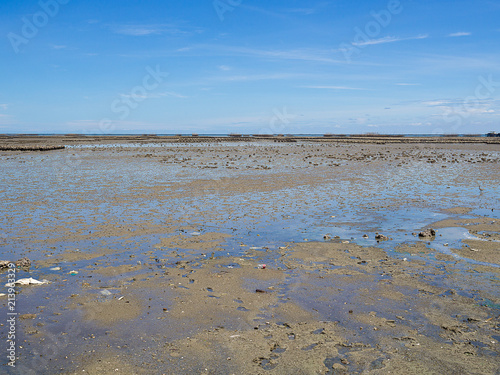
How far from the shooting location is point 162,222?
45.0 feet

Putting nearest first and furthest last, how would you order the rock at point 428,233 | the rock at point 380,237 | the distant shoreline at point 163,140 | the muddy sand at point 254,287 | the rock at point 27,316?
the muddy sand at point 254,287 < the rock at point 27,316 < the rock at point 380,237 < the rock at point 428,233 < the distant shoreline at point 163,140

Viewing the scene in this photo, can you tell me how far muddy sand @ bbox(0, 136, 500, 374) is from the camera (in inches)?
225

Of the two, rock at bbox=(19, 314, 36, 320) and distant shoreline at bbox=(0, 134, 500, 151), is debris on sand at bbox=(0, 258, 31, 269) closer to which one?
rock at bbox=(19, 314, 36, 320)

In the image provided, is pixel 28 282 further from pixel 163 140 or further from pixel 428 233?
pixel 163 140

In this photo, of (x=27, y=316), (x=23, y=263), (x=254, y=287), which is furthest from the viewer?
(x=23, y=263)

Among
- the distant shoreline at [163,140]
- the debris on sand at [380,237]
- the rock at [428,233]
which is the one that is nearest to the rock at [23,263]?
the debris on sand at [380,237]

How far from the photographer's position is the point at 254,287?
826 cm

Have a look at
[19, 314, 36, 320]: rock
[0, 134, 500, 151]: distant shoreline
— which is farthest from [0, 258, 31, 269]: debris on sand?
[0, 134, 500, 151]: distant shoreline

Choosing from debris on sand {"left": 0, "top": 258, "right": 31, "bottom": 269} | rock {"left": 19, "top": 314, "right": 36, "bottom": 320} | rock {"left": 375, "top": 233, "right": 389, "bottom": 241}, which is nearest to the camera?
rock {"left": 19, "top": 314, "right": 36, "bottom": 320}

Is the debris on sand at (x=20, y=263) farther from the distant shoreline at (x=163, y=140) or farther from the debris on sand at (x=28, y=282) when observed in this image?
the distant shoreline at (x=163, y=140)

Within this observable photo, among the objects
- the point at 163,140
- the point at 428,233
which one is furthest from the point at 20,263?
the point at 163,140

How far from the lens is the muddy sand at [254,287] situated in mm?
5703

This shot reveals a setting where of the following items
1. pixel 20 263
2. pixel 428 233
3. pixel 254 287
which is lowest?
pixel 254 287

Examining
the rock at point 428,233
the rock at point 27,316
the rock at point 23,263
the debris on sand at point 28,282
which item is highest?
the rock at point 428,233
